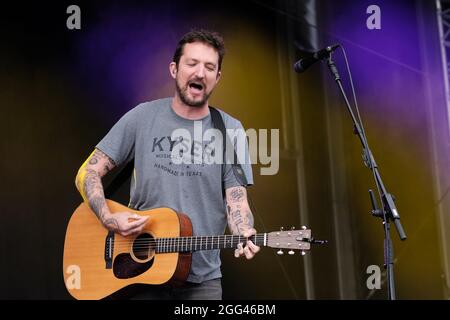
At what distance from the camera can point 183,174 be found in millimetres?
3479

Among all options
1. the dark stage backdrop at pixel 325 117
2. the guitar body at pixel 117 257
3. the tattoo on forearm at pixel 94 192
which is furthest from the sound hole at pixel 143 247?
the dark stage backdrop at pixel 325 117

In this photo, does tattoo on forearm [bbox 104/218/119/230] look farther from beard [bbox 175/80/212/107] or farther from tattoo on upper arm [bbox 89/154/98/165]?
beard [bbox 175/80/212/107]

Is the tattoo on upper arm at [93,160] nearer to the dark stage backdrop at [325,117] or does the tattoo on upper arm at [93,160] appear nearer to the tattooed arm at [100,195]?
the tattooed arm at [100,195]

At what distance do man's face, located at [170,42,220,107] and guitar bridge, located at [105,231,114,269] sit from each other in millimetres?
789

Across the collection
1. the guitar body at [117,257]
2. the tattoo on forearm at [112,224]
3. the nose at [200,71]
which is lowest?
the guitar body at [117,257]

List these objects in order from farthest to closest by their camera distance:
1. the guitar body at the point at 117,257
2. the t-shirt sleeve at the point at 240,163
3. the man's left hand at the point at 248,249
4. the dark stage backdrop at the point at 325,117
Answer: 1. the dark stage backdrop at the point at 325,117
2. the t-shirt sleeve at the point at 240,163
3. the guitar body at the point at 117,257
4. the man's left hand at the point at 248,249

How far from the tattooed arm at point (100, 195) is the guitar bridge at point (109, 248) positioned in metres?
0.05

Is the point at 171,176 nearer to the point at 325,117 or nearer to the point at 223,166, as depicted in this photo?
the point at 223,166

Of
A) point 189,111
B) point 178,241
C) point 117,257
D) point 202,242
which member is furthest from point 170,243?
point 189,111

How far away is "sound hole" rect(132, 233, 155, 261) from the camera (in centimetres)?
341

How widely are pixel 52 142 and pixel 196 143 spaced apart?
149cm

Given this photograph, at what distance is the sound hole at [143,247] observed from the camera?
3414 mm

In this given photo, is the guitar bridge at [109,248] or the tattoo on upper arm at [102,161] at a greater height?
the tattoo on upper arm at [102,161]

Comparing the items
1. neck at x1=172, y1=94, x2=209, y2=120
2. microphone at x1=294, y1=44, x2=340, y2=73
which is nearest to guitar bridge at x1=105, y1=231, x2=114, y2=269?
neck at x1=172, y1=94, x2=209, y2=120
